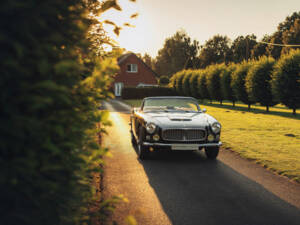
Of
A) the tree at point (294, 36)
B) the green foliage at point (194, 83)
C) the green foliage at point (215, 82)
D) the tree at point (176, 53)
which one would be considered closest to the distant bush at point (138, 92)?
the green foliage at point (194, 83)

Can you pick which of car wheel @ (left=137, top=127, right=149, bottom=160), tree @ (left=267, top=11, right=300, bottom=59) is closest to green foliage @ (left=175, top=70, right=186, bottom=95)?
tree @ (left=267, top=11, right=300, bottom=59)

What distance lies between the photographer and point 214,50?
94.2m

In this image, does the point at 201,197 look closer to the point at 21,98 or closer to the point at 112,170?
the point at 112,170

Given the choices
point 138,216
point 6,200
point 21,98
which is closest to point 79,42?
point 21,98

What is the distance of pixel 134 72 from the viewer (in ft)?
174

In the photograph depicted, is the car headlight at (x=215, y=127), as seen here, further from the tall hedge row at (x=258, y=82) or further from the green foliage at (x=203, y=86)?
the green foliage at (x=203, y=86)

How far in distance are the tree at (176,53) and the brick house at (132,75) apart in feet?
138

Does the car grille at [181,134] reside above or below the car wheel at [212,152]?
above

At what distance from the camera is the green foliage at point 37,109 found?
4.94 ft

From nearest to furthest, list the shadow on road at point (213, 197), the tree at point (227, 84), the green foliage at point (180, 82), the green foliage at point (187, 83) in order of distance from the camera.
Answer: the shadow on road at point (213, 197), the tree at point (227, 84), the green foliage at point (187, 83), the green foliage at point (180, 82)

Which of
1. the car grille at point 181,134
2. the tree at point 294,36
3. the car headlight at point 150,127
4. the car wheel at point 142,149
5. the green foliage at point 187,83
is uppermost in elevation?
the tree at point 294,36

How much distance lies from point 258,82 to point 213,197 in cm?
2126

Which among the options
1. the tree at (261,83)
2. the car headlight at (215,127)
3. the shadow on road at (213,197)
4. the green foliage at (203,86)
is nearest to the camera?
the shadow on road at (213,197)

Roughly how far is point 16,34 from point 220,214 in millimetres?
3589
